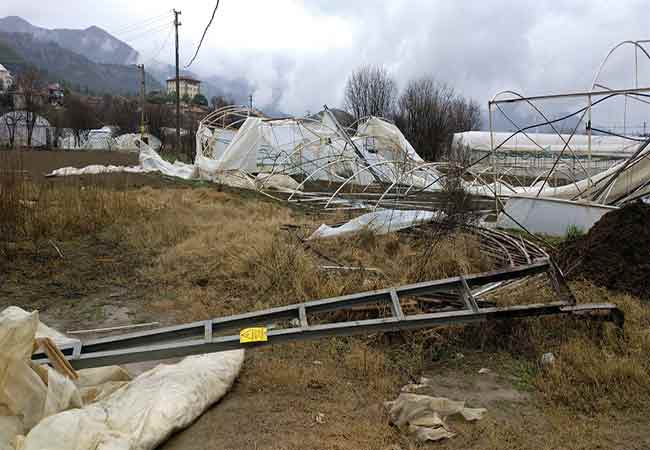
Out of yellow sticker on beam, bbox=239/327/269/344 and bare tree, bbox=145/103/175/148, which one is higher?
bare tree, bbox=145/103/175/148

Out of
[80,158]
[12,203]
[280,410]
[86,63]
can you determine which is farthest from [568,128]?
[86,63]

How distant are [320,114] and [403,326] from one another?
1976cm

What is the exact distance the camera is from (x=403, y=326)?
3.31 m

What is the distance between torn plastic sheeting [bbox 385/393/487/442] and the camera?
269 cm

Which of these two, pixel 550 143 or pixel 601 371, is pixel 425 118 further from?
pixel 601 371

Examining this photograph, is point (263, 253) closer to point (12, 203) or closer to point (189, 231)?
point (189, 231)

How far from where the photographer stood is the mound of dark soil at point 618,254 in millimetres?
4918

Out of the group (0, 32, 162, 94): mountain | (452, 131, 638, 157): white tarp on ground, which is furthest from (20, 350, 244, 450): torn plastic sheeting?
(0, 32, 162, 94): mountain

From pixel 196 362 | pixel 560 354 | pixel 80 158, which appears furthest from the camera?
pixel 80 158

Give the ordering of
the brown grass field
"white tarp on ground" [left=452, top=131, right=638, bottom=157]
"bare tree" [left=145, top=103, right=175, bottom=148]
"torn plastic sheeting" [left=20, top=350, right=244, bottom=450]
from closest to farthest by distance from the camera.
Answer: "torn plastic sheeting" [left=20, top=350, right=244, bottom=450] → the brown grass field → "white tarp on ground" [left=452, top=131, right=638, bottom=157] → "bare tree" [left=145, top=103, right=175, bottom=148]

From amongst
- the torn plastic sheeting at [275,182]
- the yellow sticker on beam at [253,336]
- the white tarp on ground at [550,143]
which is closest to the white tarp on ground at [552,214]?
the yellow sticker on beam at [253,336]

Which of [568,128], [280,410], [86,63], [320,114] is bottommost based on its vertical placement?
[280,410]

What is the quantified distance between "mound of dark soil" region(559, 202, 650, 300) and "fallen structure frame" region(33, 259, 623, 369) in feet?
3.94

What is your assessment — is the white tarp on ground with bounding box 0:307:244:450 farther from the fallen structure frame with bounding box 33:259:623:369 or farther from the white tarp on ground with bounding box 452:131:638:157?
the white tarp on ground with bounding box 452:131:638:157
